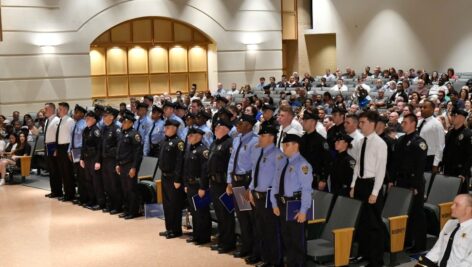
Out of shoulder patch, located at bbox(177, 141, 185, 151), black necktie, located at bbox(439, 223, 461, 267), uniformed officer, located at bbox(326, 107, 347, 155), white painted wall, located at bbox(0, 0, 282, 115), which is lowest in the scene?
black necktie, located at bbox(439, 223, 461, 267)

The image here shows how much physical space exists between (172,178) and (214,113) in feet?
20.6

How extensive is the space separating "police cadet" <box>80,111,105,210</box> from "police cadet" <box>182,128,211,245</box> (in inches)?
117

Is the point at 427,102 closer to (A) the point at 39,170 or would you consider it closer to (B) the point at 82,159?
(B) the point at 82,159

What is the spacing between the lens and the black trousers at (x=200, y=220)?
30.1 ft

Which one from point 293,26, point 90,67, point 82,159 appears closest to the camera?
point 82,159

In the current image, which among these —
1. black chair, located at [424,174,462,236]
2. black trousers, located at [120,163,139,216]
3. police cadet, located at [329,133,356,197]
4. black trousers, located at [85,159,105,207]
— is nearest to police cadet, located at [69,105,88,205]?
black trousers, located at [85,159,105,207]

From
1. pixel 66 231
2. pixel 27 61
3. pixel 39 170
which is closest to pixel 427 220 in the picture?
pixel 66 231

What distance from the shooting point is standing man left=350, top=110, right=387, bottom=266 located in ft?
24.9

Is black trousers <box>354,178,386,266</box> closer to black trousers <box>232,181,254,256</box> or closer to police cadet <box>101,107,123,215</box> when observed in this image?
black trousers <box>232,181,254,256</box>

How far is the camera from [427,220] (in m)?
8.47

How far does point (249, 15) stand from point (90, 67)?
7.03 metres

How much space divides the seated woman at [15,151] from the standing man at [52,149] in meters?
2.22

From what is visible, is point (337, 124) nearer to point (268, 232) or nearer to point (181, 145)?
point (181, 145)

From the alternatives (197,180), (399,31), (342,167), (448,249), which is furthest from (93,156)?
(399,31)
